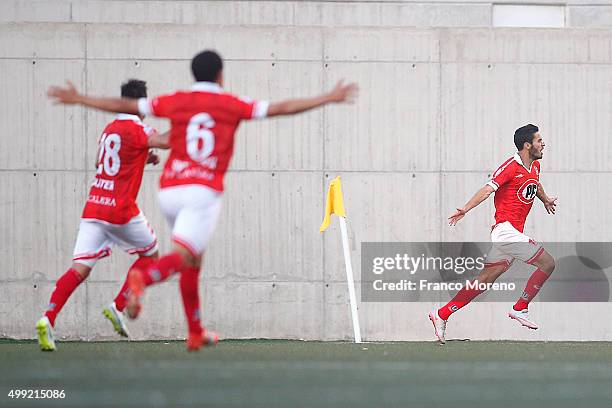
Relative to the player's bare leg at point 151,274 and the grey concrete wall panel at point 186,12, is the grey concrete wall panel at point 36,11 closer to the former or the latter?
the grey concrete wall panel at point 186,12

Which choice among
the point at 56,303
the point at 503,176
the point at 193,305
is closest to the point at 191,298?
the point at 193,305

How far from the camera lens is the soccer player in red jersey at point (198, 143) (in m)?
8.26

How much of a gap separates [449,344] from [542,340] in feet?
6.09

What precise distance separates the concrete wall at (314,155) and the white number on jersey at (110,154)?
4587mm

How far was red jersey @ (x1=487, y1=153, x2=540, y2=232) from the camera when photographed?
13500mm

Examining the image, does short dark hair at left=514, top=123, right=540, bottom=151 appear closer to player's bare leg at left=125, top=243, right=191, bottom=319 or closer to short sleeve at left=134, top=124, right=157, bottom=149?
short sleeve at left=134, top=124, right=157, bottom=149

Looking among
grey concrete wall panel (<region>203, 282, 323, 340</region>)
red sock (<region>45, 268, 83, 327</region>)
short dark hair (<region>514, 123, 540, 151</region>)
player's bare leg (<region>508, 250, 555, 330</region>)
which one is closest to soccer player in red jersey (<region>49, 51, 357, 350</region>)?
red sock (<region>45, 268, 83, 327</region>)

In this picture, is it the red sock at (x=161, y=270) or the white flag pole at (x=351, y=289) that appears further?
the white flag pole at (x=351, y=289)

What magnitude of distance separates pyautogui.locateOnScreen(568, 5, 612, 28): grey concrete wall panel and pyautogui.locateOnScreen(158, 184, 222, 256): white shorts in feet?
34.2

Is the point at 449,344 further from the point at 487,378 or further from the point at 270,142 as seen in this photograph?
the point at 487,378

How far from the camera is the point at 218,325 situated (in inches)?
594

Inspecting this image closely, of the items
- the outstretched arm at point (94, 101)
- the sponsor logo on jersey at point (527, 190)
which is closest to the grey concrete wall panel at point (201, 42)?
the sponsor logo on jersey at point (527, 190)

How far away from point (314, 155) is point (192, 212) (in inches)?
280

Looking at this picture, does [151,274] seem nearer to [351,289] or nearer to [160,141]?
[160,141]
